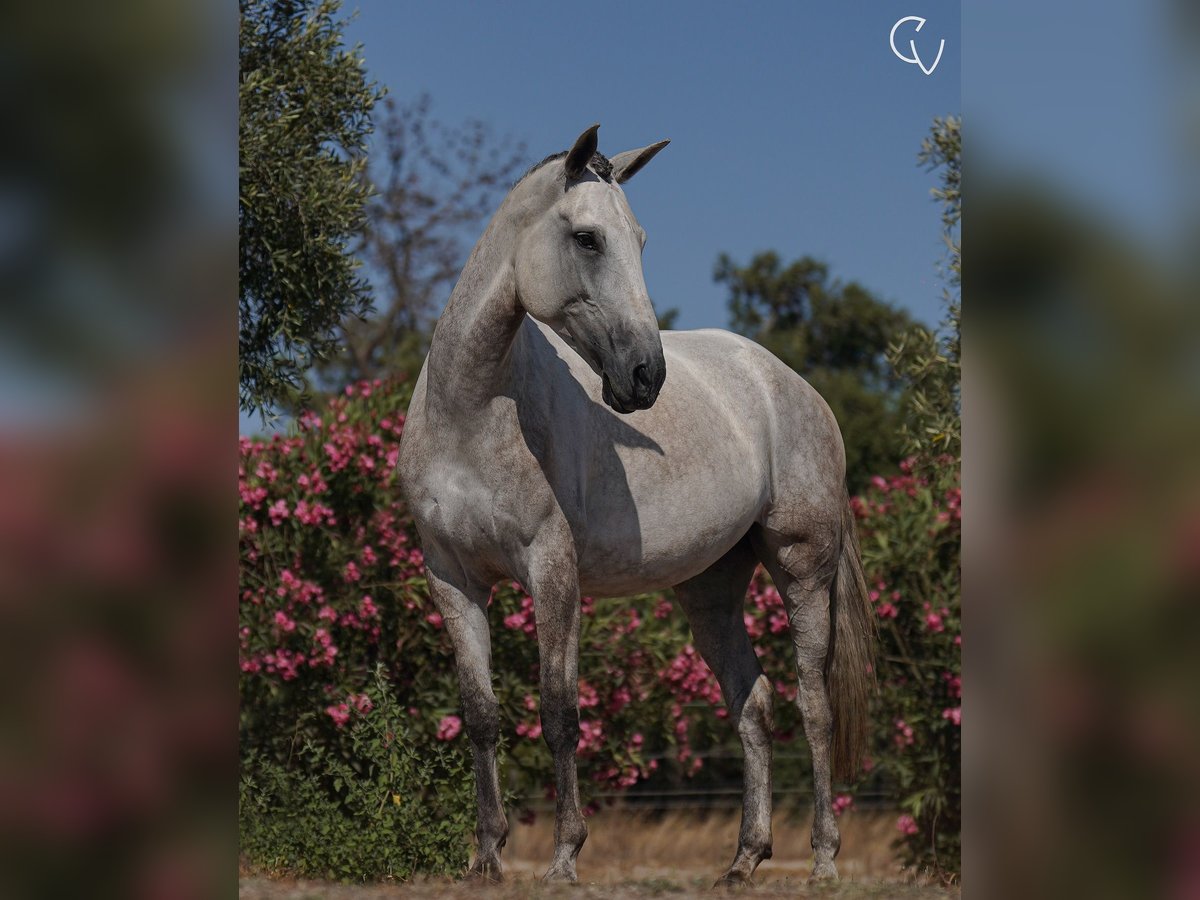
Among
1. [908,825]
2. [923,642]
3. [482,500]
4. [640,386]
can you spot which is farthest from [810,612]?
[908,825]

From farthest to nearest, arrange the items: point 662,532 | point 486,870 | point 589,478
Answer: point 662,532
point 589,478
point 486,870

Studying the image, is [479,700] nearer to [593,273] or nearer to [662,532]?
[662,532]

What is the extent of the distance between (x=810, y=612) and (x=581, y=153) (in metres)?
2.20

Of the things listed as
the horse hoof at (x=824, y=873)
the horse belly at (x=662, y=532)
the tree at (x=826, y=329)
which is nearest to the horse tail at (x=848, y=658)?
the horse hoof at (x=824, y=873)

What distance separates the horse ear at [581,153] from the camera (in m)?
3.74

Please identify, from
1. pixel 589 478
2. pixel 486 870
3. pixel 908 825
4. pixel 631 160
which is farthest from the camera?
pixel 908 825

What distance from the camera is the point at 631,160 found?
4.10 metres

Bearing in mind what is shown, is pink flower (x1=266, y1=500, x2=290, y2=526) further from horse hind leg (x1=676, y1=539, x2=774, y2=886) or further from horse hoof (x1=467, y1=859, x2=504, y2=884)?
horse hoof (x1=467, y1=859, x2=504, y2=884)

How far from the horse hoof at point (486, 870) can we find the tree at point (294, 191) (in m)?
3.07

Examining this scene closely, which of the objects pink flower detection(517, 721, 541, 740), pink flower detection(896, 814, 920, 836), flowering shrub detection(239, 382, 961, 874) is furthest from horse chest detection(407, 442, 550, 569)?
pink flower detection(896, 814, 920, 836)

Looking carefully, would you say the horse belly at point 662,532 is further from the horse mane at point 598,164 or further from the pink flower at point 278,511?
the pink flower at point 278,511

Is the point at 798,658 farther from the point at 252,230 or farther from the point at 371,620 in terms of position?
the point at 252,230

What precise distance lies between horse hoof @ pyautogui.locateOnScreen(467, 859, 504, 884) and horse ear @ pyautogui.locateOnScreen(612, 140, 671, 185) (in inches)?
84.2
